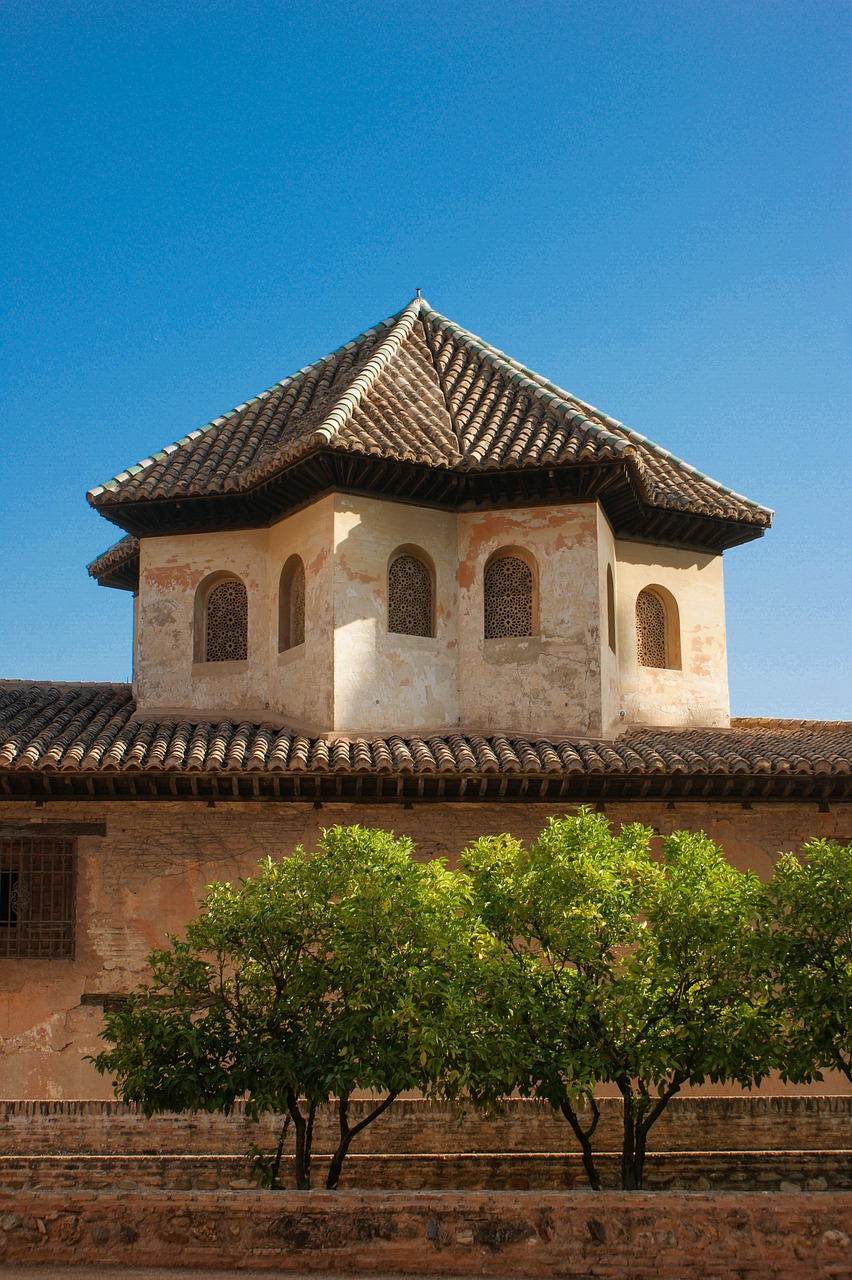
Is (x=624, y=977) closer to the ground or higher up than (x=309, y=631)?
closer to the ground

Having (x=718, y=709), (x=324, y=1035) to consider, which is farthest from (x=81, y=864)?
(x=718, y=709)

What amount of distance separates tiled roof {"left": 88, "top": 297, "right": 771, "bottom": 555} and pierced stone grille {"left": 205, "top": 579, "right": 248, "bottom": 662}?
4.17 feet

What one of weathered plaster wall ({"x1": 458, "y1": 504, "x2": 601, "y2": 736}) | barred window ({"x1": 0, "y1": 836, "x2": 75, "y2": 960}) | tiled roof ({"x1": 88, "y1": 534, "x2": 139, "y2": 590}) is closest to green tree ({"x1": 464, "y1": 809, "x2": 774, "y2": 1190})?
weathered plaster wall ({"x1": 458, "y1": 504, "x2": 601, "y2": 736})

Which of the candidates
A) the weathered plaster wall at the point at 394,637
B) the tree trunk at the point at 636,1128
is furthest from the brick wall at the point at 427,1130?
the weathered plaster wall at the point at 394,637

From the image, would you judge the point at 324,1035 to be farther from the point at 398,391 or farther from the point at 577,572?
the point at 398,391

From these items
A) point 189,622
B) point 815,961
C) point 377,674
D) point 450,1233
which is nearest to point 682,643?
point 377,674

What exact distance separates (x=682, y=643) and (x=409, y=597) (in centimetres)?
375

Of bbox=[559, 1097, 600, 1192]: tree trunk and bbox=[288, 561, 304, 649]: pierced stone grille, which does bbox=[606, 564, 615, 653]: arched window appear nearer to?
bbox=[288, 561, 304, 649]: pierced stone grille

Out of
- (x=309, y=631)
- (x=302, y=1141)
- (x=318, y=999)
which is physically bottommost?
(x=302, y=1141)

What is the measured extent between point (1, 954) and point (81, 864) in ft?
3.75

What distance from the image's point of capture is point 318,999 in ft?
31.7

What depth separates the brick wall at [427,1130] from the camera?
11266 millimetres

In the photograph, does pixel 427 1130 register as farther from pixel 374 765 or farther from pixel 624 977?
pixel 374 765

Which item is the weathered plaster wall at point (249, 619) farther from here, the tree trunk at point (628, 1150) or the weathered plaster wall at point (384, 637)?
the tree trunk at point (628, 1150)
